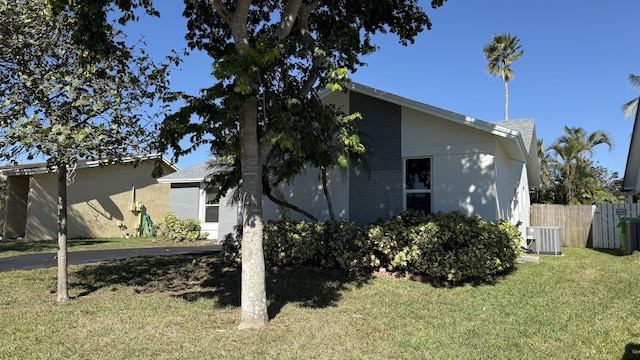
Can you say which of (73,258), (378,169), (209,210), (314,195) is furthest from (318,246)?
(209,210)

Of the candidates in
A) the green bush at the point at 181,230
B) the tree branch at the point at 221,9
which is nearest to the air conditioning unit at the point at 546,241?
the tree branch at the point at 221,9

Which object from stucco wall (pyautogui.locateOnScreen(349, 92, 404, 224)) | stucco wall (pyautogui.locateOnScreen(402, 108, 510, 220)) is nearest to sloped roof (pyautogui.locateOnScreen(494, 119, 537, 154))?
stucco wall (pyautogui.locateOnScreen(402, 108, 510, 220))

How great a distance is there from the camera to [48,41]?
732cm

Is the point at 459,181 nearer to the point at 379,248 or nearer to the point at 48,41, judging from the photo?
the point at 379,248

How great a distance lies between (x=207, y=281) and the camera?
9711 mm

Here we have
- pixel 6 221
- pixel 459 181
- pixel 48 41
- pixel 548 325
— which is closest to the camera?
pixel 548 325

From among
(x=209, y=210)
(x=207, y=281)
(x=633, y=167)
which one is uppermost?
(x=633, y=167)

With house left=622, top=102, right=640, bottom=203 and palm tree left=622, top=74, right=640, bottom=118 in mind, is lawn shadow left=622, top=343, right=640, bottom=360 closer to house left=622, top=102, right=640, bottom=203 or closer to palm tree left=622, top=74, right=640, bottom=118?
house left=622, top=102, right=640, bottom=203

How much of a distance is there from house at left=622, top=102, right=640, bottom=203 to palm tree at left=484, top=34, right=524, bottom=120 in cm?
1751

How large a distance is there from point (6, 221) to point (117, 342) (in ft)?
68.0

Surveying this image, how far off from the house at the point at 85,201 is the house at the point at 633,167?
21070 millimetres

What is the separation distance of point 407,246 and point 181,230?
42.5 feet

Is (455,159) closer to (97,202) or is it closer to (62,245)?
(62,245)

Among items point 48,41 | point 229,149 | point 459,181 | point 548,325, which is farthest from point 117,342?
Result: point 459,181
